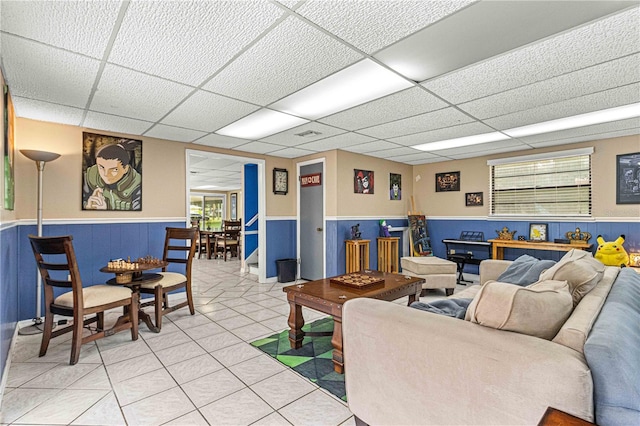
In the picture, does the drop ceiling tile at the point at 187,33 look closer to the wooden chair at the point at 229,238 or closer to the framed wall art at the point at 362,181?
the framed wall art at the point at 362,181

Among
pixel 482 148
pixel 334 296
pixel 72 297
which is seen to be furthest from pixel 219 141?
pixel 482 148

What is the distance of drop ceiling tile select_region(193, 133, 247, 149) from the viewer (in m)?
4.46

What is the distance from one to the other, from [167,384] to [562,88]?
406 centimetres

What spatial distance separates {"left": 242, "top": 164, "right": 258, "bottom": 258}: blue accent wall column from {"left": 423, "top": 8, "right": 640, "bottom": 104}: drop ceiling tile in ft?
15.5

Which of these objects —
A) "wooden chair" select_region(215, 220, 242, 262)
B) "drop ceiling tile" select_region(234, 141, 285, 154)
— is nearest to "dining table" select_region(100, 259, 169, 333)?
"drop ceiling tile" select_region(234, 141, 285, 154)

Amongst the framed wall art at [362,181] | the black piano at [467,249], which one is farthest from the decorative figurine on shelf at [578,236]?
the framed wall art at [362,181]

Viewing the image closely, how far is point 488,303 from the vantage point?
4.34ft

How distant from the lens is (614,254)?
412cm

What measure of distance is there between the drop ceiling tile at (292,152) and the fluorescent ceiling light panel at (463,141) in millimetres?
1913

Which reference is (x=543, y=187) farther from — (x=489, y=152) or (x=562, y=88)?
(x=562, y=88)

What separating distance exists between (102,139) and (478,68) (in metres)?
4.44

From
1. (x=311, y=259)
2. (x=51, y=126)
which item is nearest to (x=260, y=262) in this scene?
(x=311, y=259)

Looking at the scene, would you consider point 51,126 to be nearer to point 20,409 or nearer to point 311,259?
point 20,409

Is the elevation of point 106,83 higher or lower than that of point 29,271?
higher
